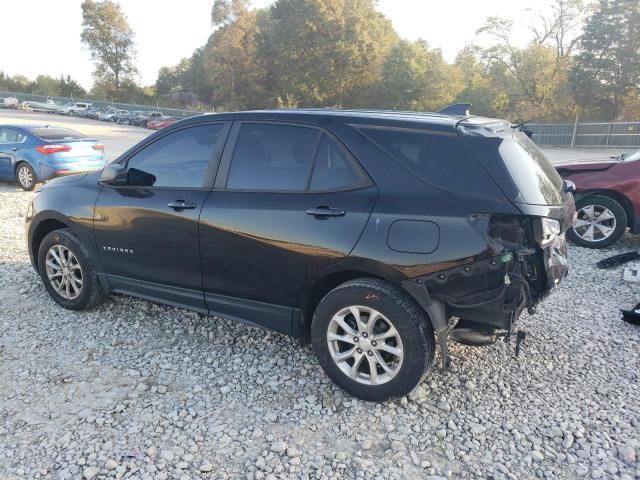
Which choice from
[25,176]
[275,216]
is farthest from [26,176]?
[275,216]

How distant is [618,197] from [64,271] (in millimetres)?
6432

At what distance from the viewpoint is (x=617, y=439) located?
275cm

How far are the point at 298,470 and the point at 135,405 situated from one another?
3.79 ft

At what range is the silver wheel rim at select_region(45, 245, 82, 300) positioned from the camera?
4262 mm

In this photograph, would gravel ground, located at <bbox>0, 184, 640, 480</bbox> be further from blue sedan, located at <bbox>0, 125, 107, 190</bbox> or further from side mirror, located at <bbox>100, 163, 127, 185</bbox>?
blue sedan, located at <bbox>0, 125, 107, 190</bbox>

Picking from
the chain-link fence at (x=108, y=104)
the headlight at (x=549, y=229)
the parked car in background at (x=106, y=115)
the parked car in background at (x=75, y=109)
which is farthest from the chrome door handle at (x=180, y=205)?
the parked car in background at (x=75, y=109)

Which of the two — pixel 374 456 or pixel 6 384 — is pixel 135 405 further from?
pixel 374 456

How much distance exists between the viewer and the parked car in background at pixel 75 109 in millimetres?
54231

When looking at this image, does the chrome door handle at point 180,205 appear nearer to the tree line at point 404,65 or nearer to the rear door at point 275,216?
the rear door at point 275,216

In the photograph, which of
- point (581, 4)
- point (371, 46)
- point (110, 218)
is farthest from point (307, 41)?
point (110, 218)

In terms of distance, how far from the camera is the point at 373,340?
9.81ft

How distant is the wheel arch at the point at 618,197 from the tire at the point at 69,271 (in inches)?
229

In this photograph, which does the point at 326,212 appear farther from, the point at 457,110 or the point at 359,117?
the point at 457,110

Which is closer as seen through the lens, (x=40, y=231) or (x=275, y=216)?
(x=275, y=216)
